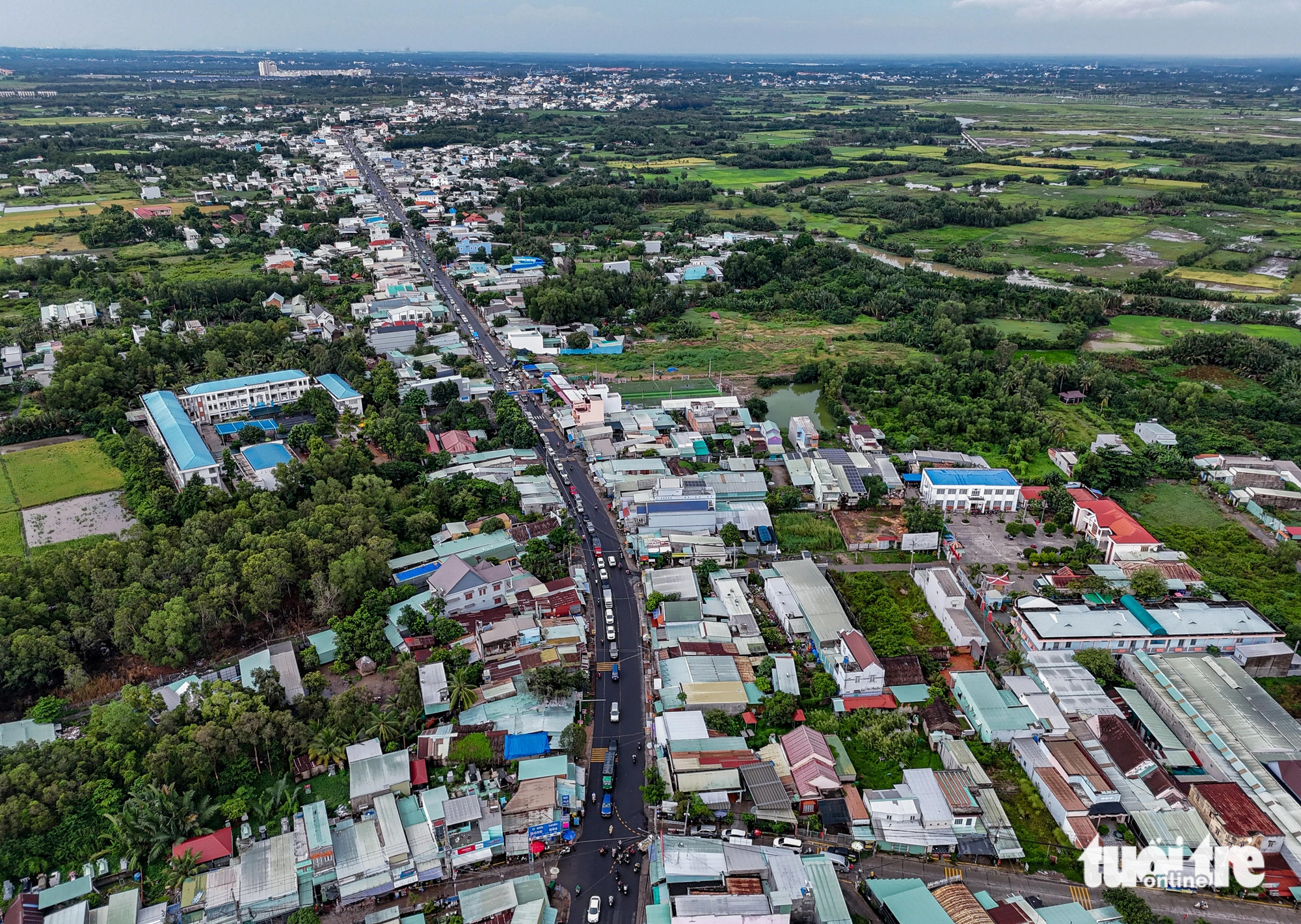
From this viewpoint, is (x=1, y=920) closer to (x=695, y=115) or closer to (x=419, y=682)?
(x=419, y=682)

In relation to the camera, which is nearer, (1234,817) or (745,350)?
(1234,817)

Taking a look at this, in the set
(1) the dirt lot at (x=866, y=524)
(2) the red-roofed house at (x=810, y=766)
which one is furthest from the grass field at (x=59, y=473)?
(1) the dirt lot at (x=866, y=524)

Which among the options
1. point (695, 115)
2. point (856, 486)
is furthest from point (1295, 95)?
point (856, 486)

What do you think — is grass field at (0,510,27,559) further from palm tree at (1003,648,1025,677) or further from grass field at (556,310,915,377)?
palm tree at (1003,648,1025,677)

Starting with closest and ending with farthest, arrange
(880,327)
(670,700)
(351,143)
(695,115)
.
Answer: (670,700)
(880,327)
(351,143)
(695,115)

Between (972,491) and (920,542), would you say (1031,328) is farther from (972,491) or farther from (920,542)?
(920,542)

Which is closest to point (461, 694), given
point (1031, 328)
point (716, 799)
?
point (716, 799)

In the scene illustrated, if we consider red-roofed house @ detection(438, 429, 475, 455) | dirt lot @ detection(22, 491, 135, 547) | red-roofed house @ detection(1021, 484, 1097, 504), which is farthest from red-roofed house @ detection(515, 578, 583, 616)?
red-roofed house @ detection(1021, 484, 1097, 504)
